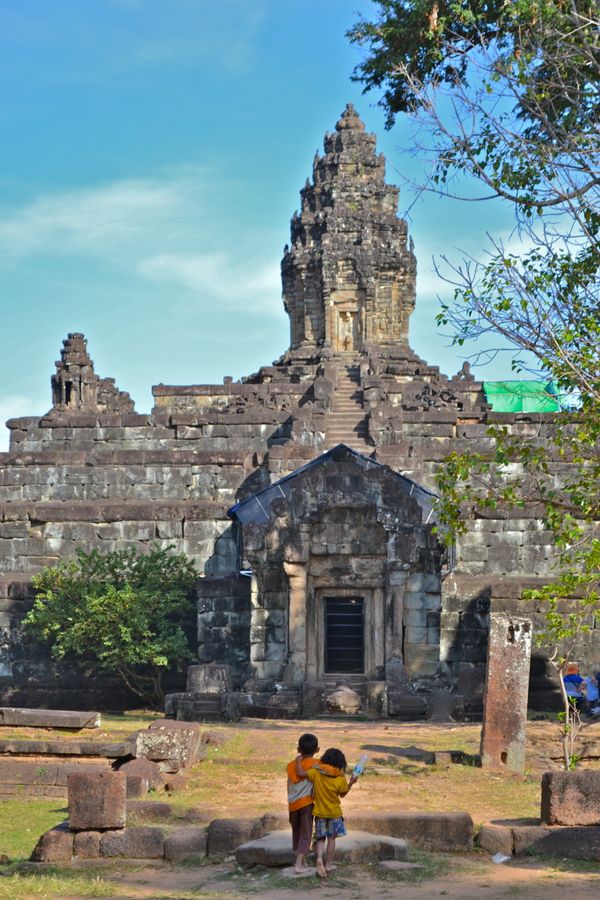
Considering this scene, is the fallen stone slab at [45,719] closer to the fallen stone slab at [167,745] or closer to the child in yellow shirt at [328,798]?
the fallen stone slab at [167,745]

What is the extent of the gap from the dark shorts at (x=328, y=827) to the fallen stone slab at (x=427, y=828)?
3.68ft

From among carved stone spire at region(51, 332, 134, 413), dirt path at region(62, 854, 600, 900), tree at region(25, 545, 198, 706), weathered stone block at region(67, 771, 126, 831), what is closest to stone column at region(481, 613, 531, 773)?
dirt path at region(62, 854, 600, 900)

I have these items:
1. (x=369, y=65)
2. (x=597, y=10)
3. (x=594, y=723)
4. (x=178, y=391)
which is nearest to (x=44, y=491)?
(x=178, y=391)

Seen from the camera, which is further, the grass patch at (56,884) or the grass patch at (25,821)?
the grass patch at (25,821)

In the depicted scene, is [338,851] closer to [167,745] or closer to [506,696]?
[167,745]

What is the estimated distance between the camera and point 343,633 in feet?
90.2

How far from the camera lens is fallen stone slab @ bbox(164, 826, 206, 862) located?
14.3m

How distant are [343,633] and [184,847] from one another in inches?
526

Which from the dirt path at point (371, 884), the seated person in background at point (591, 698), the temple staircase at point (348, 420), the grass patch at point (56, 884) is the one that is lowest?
the grass patch at point (56, 884)

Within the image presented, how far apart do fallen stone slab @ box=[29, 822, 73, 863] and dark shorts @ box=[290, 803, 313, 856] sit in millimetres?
2418

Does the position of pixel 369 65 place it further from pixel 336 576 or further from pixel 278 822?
pixel 278 822

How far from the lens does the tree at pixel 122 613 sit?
27.7m

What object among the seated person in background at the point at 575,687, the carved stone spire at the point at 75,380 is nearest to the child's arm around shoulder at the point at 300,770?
the seated person in background at the point at 575,687

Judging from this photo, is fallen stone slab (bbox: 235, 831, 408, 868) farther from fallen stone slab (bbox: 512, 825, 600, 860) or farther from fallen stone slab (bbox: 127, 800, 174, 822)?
fallen stone slab (bbox: 127, 800, 174, 822)
